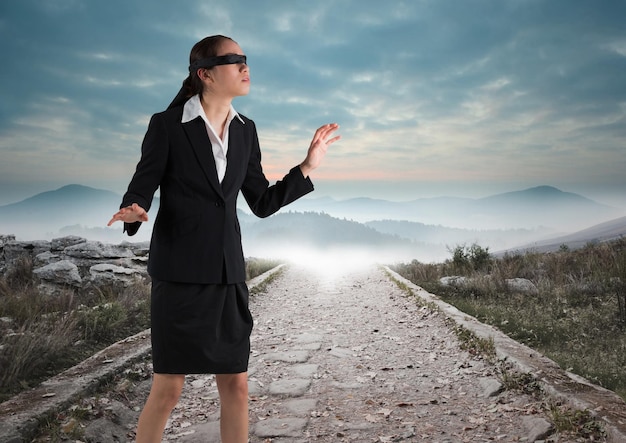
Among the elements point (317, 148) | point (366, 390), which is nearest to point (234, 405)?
point (317, 148)

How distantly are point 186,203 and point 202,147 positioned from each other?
299 mm

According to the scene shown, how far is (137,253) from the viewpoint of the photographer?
41.8 ft

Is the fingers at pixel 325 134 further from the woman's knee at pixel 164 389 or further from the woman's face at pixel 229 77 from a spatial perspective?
the woman's knee at pixel 164 389

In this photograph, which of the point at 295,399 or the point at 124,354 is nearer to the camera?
the point at 295,399

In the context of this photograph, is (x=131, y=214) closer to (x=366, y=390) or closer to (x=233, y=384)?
(x=233, y=384)

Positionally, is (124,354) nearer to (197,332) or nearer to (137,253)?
(197,332)

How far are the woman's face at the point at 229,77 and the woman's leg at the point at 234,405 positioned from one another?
1.44 metres

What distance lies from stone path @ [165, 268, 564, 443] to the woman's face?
2465 millimetres

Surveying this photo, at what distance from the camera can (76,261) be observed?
11883 mm

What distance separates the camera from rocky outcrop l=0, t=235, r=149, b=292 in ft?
33.0

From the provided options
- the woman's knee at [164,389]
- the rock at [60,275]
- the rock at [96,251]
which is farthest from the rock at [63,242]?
the woman's knee at [164,389]

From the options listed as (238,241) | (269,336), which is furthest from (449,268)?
(238,241)

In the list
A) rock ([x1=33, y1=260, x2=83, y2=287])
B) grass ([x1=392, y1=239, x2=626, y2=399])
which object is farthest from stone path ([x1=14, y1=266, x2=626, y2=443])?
rock ([x1=33, y1=260, x2=83, y2=287])

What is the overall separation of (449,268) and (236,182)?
1191 centimetres
